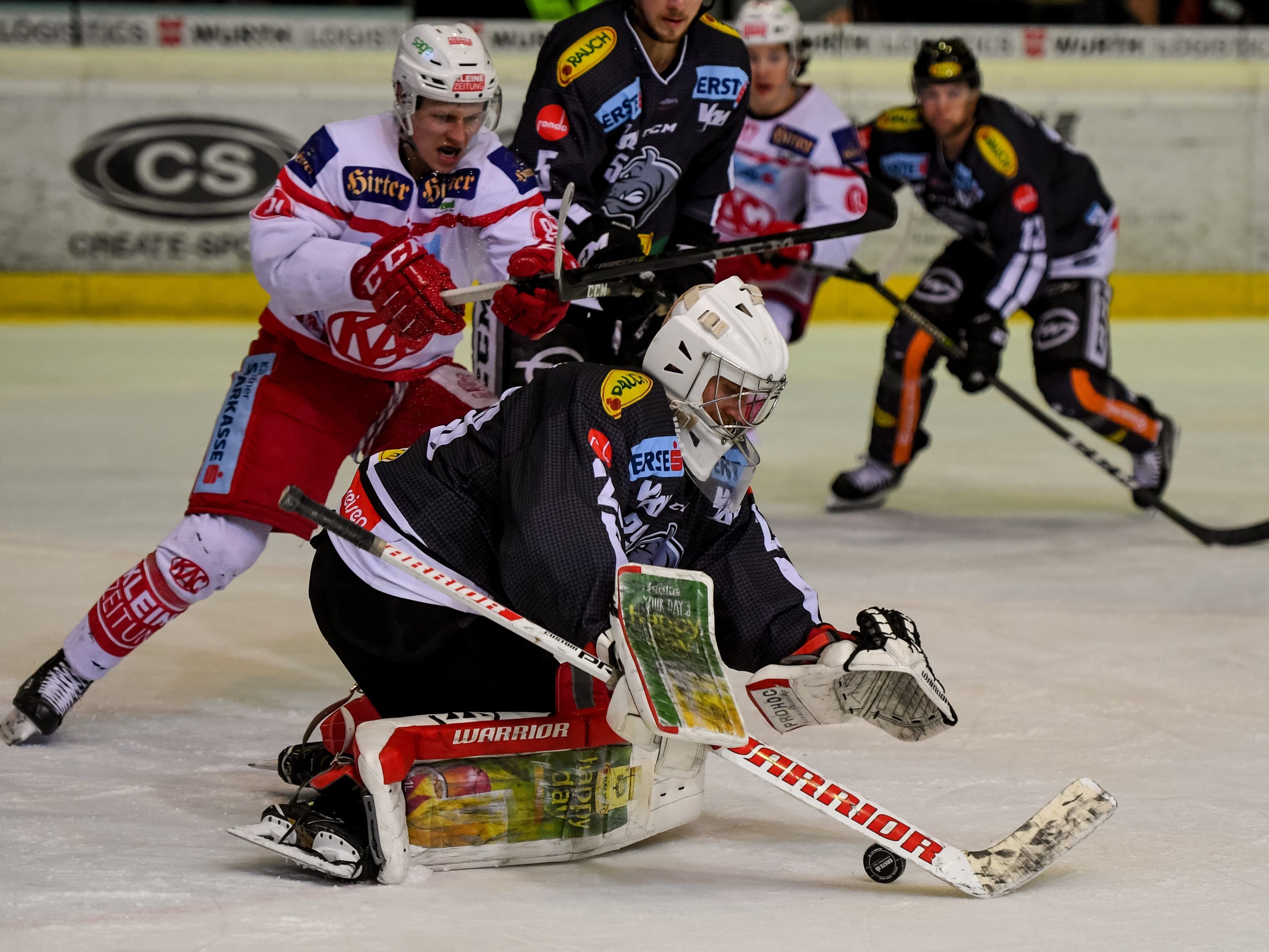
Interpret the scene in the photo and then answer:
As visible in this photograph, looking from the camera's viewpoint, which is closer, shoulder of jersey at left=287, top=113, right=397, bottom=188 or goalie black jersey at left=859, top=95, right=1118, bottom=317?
shoulder of jersey at left=287, top=113, right=397, bottom=188

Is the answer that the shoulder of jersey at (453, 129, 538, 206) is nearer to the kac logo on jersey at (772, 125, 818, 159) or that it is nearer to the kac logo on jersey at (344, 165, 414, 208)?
the kac logo on jersey at (344, 165, 414, 208)

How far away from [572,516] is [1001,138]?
9.65ft

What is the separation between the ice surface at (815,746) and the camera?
79.7 inches

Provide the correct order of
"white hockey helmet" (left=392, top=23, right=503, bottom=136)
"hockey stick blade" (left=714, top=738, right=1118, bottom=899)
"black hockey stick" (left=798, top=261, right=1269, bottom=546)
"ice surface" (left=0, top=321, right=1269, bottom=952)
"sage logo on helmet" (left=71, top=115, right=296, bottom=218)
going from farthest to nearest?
"sage logo on helmet" (left=71, top=115, right=296, bottom=218)
"black hockey stick" (left=798, top=261, right=1269, bottom=546)
"white hockey helmet" (left=392, top=23, right=503, bottom=136)
"hockey stick blade" (left=714, top=738, right=1118, bottom=899)
"ice surface" (left=0, top=321, right=1269, bottom=952)

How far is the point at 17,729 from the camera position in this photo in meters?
2.74

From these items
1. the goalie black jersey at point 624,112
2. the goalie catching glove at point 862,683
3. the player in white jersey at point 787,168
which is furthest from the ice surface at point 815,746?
the goalie black jersey at point 624,112

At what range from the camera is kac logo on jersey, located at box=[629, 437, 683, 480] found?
2.25m

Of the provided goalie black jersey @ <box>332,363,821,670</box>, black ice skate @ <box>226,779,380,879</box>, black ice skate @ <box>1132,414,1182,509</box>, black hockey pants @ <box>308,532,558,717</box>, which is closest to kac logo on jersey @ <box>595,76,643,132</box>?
goalie black jersey @ <box>332,363,821,670</box>

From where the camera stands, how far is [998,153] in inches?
185

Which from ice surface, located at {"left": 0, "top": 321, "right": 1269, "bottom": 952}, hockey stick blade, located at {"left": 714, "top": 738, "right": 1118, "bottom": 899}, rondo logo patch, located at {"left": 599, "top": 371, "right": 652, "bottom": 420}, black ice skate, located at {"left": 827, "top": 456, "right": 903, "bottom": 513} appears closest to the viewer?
ice surface, located at {"left": 0, "top": 321, "right": 1269, "bottom": 952}

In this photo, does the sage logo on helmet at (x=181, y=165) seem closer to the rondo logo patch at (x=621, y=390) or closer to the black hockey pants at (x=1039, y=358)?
the black hockey pants at (x=1039, y=358)

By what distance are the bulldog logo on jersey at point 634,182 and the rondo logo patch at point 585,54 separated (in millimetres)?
193

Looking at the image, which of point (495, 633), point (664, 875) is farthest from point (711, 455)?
point (664, 875)

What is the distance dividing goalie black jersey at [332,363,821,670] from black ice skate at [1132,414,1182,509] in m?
2.61
